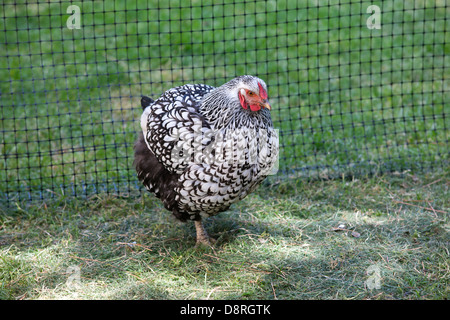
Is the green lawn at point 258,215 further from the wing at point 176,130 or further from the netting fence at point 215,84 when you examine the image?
the wing at point 176,130

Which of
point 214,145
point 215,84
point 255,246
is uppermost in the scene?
point 215,84

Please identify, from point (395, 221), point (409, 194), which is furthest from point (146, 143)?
point (409, 194)

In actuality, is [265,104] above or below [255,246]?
above

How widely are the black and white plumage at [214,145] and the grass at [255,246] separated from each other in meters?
0.47

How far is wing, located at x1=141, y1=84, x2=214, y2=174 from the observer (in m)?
3.32

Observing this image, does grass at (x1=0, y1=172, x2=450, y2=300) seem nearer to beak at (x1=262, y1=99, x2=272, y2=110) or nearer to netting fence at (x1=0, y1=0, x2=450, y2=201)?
netting fence at (x1=0, y1=0, x2=450, y2=201)

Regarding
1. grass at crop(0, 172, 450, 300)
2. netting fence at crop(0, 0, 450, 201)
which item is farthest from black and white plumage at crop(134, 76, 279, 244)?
netting fence at crop(0, 0, 450, 201)

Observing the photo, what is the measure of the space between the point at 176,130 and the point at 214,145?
0.93 ft

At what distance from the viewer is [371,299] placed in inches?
122

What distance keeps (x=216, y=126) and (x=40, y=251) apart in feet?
5.40

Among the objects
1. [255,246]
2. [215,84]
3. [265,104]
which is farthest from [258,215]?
[215,84]

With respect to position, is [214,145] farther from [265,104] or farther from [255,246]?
[255,246]

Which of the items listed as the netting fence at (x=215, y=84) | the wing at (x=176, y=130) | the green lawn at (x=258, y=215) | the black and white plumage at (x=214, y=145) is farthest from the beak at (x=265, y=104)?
the netting fence at (x=215, y=84)

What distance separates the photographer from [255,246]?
3.71 meters
